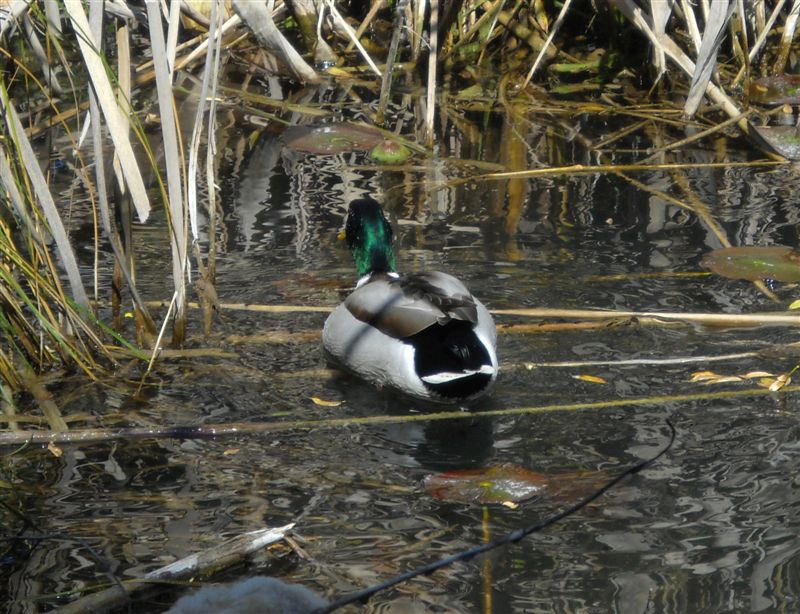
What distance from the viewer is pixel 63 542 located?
9.46ft

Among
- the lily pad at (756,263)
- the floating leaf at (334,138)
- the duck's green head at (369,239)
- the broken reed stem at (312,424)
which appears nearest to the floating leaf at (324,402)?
the broken reed stem at (312,424)

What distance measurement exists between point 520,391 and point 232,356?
97 centimetres

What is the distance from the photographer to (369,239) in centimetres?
463

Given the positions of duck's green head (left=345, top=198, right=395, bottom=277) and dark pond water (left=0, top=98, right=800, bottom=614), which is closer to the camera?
dark pond water (left=0, top=98, right=800, bottom=614)

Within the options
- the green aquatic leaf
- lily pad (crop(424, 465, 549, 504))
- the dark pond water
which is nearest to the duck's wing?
the dark pond water

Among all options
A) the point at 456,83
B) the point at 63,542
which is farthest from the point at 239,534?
the point at 456,83

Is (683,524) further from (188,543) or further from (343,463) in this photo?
(188,543)

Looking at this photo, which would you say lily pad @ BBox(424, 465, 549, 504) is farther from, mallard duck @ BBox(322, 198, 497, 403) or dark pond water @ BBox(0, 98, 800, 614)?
mallard duck @ BBox(322, 198, 497, 403)

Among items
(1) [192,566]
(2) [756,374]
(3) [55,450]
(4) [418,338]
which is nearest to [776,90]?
(2) [756,374]

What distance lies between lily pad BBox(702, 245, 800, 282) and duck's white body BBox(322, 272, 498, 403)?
1.07 metres

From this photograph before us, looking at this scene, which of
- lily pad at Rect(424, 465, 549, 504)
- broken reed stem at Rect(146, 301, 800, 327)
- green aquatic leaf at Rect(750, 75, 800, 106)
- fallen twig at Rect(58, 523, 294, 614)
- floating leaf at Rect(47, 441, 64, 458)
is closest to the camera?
fallen twig at Rect(58, 523, 294, 614)

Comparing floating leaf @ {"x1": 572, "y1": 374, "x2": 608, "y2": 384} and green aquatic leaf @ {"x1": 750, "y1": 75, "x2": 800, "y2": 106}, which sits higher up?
green aquatic leaf @ {"x1": 750, "y1": 75, "x2": 800, "y2": 106}

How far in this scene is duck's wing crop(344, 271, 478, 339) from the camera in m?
3.76

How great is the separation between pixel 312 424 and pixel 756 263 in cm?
193
